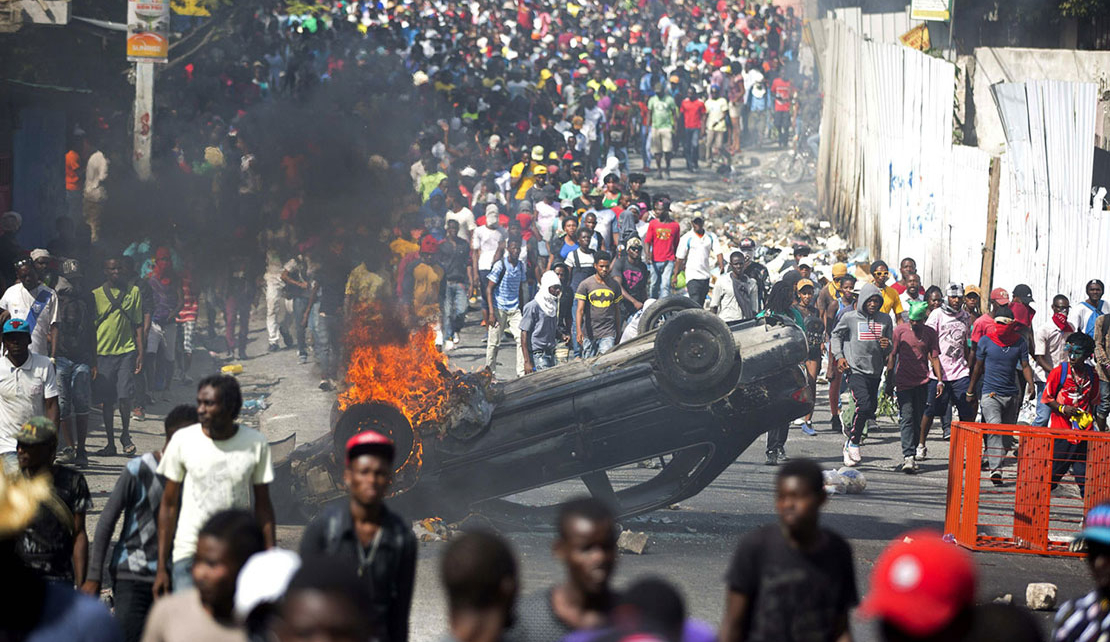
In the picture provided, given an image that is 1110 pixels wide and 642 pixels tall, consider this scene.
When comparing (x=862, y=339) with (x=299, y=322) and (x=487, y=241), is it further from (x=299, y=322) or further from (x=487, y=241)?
(x=299, y=322)

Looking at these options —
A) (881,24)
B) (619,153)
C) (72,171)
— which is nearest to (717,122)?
(619,153)

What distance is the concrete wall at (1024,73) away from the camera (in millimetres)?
15785

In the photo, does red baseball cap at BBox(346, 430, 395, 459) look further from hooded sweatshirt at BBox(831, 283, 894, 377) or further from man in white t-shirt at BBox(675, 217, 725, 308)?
man in white t-shirt at BBox(675, 217, 725, 308)

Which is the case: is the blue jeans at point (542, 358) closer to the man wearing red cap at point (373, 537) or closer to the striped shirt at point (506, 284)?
the striped shirt at point (506, 284)

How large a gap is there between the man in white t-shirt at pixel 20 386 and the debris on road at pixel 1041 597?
5.40m

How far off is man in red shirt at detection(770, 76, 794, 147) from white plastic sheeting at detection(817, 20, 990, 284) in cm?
422

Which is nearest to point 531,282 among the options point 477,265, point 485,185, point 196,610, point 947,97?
point 477,265

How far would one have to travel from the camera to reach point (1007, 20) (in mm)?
20016

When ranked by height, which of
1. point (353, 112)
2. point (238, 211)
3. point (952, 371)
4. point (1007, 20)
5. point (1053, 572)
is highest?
point (1007, 20)

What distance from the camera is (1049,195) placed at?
13664 millimetres

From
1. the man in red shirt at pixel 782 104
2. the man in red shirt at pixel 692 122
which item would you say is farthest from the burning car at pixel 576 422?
the man in red shirt at pixel 782 104

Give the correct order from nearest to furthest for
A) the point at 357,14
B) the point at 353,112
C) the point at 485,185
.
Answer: the point at 485,185 → the point at 353,112 → the point at 357,14

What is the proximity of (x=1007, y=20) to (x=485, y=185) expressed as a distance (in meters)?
7.80

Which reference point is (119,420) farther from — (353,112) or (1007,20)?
(1007,20)
